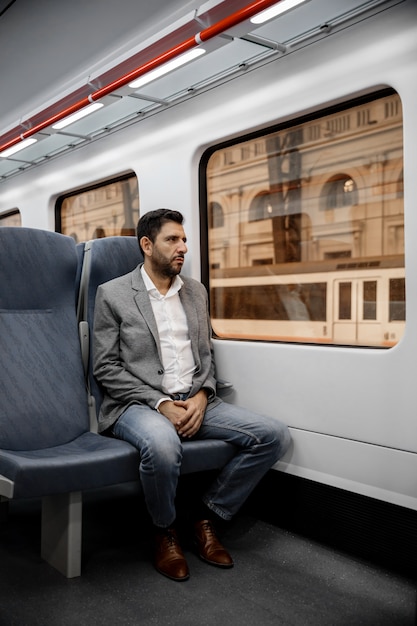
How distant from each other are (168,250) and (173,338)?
1.43 feet

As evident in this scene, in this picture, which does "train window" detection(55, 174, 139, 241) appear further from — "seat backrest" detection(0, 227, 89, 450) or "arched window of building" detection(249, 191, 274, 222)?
"seat backrest" detection(0, 227, 89, 450)

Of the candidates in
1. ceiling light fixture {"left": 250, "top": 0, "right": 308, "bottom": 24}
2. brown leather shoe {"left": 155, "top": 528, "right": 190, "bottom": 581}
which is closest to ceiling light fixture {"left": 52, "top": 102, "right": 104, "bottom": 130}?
ceiling light fixture {"left": 250, "top": 0, "right": 308, "bottom": 24}

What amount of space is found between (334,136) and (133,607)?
2.19 metres

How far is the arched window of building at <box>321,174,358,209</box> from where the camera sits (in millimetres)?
2672

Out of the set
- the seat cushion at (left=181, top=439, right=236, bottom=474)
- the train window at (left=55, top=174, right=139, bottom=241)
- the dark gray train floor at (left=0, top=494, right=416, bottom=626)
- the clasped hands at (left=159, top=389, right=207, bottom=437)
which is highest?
the train window at (left=55, top=174, right=139, bottom=241)

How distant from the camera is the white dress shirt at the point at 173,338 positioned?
110 inches

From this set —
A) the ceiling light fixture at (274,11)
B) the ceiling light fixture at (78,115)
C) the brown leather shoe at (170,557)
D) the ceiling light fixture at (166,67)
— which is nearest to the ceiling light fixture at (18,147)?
the ceiling light fixture at (78,115)

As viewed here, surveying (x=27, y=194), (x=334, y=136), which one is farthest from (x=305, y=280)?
(x=27, y=194)

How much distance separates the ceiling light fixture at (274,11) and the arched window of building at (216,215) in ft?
3.79

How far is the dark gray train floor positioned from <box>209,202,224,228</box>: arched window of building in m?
1.66

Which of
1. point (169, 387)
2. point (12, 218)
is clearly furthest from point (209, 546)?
point (12, 218)

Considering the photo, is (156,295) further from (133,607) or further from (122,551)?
(133,607)

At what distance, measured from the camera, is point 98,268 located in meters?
2.99

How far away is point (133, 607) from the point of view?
2.15 metres
